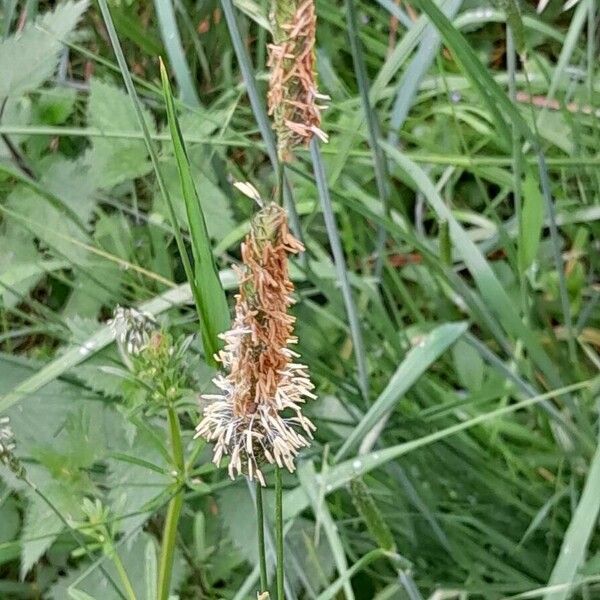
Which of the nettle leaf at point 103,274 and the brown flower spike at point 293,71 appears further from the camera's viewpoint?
the nettle leaf at point 103,274

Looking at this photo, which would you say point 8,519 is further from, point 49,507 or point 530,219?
point 530,219

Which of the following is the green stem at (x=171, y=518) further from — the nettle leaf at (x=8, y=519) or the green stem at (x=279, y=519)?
the nettle leaf at (x=8, y=519)

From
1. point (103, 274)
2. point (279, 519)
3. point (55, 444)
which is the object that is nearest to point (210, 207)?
point (103, 274)

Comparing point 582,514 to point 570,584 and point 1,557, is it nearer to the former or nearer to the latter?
point 570,584

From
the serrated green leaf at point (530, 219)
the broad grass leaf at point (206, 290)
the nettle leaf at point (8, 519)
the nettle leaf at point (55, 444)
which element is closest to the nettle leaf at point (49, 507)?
the nettle leaf at point (55, 444)

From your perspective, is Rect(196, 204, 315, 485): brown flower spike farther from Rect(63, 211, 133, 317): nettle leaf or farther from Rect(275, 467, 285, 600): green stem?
Rect(63, 211, 133, 317): nettle leaf

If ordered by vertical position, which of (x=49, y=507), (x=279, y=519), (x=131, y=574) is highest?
(x=279, y=519)

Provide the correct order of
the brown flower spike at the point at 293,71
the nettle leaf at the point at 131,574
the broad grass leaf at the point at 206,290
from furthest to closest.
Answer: the nettle leaf at the point at 131,574
the broad grass leaf at the point at 206,290
the brown flower spike at the point at 293,71

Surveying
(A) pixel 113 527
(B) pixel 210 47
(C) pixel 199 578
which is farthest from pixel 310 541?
(B) pixel 210 47
